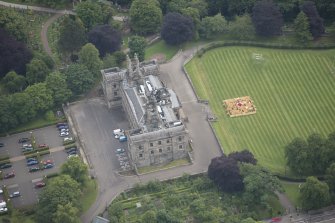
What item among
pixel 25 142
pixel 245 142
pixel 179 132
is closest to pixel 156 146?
pixel 179 132

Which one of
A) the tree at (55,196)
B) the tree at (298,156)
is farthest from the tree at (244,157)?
the tree at (55,196)

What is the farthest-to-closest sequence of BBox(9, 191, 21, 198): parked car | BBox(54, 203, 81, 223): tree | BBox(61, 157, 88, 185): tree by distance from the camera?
BBox(9, 191, 21, 198): parked car
BBox(61, 157, 88, 185): tree
BBox(54, 203, 81, 223): tree

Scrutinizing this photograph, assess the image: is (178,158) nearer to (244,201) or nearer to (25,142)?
(244,201)

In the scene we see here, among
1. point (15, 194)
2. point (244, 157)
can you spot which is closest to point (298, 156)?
point (244, 157)

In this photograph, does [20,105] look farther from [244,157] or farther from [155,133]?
[244,157]

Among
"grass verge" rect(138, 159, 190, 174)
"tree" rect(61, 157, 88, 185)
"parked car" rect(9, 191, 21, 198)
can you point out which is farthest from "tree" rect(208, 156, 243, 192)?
"parked car" rect(9, 191, 21, 198)

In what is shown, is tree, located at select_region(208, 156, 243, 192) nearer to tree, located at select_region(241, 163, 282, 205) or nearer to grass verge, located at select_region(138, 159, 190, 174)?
tree, located at select_region(241, 163, 282, 205)
